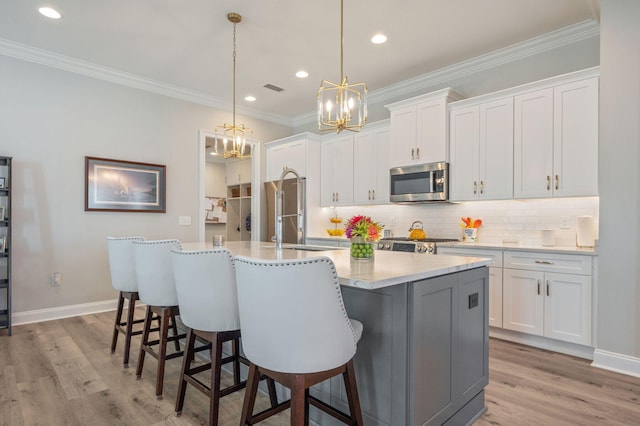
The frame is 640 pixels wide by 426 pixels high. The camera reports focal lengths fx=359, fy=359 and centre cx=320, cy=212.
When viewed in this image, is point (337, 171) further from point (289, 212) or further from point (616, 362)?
point (616, 362)

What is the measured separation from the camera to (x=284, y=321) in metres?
1.35

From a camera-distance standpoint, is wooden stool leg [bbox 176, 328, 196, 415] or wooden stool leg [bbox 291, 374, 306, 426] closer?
wooden stool leg [bbox 291, 374, 306, 426]

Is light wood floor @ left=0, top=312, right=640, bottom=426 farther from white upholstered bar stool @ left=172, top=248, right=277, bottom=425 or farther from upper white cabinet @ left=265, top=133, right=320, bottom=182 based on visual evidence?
upper white cabinet @ left=265, top=133, right=320, bottom=182

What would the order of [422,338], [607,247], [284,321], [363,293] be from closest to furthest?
1. [284,321]
2. [422,338]
3. [363,293]
4. [607,247]

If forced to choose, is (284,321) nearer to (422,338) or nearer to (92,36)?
(422,338)

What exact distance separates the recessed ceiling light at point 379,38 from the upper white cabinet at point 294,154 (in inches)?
80.6

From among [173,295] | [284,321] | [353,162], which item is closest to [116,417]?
[173,295]

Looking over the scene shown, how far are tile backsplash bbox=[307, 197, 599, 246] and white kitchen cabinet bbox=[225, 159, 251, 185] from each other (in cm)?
338

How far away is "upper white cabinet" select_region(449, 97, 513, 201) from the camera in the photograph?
11.9ft

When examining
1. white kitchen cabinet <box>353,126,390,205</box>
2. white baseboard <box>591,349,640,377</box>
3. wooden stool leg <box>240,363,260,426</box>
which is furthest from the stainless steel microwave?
wooden stool leg <box>240,363,260,426</box>

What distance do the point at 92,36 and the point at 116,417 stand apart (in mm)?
3519

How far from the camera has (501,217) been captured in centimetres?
395

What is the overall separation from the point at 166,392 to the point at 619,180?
3562 millimetres

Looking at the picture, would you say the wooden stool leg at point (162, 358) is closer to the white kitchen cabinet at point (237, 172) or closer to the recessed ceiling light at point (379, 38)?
the recessed ceiling light at point (379, 38)
